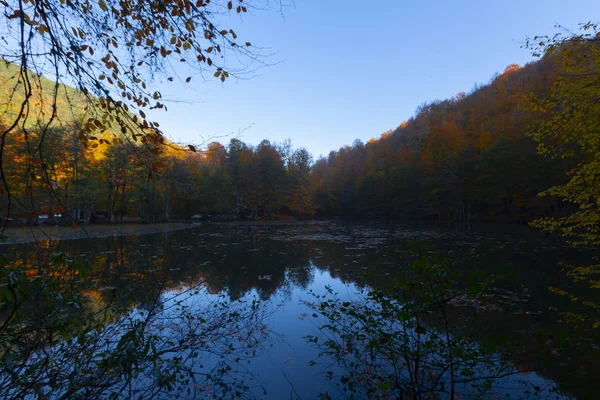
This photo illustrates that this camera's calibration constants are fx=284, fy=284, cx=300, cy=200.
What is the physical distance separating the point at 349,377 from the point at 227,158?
5033 cm

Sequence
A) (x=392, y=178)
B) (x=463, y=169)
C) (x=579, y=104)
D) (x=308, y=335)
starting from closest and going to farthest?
(x=579, y=104)
(x=308, y=335)
(x=463, y=169)
(x=392, y=178)

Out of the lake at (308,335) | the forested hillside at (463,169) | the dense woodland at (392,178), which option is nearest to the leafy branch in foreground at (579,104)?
the lake at (308,335)

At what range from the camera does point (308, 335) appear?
5855mm

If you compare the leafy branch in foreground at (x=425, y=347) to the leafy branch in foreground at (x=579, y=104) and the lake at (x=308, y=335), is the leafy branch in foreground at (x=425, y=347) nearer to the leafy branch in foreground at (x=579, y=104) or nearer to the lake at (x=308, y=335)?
the lake at (x=308, y=335)

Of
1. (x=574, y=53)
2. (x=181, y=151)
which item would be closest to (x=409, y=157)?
(x=574, y=53)

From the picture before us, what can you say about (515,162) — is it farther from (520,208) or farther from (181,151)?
(181,151)

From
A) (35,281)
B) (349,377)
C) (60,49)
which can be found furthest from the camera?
(349,377)

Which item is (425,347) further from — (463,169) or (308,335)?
(463,169)

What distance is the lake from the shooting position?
8.77 ft

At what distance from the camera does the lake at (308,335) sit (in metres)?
2.67

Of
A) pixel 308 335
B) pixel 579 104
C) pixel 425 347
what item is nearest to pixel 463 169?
pixel 579 104

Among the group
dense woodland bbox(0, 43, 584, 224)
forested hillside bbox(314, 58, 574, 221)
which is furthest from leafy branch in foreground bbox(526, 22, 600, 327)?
dense woodland bbox(0, 43, 584, 224)

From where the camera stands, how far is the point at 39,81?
7.99 feet

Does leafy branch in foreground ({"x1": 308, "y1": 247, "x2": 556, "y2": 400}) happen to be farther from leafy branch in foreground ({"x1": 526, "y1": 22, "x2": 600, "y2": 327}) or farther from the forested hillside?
the forested hillside
